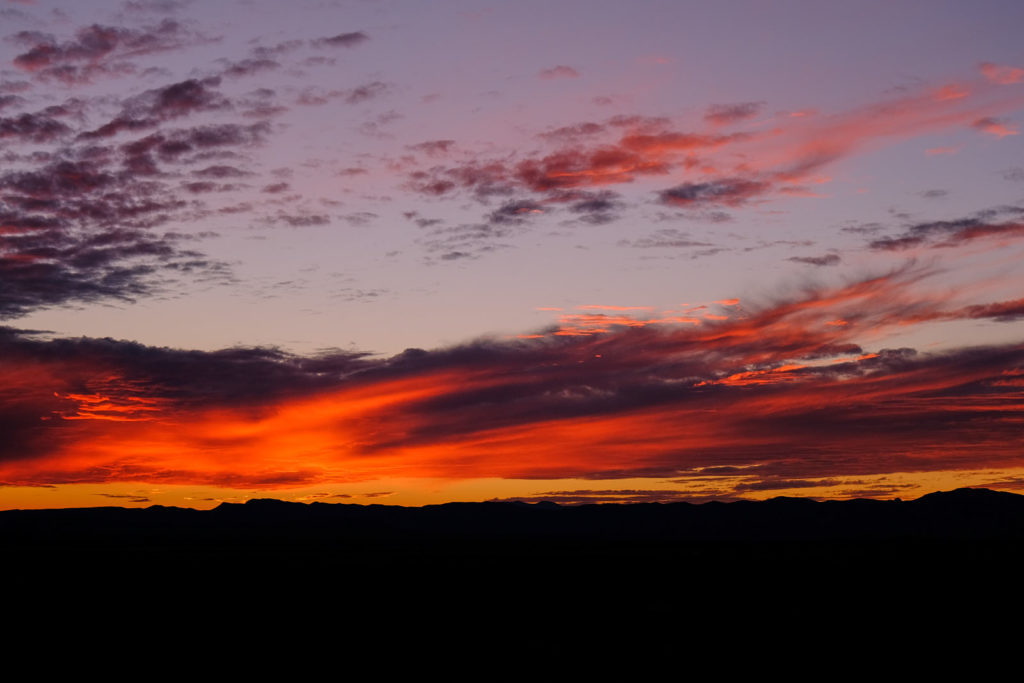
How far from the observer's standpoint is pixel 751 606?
6694 cm

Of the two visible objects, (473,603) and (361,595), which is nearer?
(473,603)

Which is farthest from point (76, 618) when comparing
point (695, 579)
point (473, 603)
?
point (695, 579)

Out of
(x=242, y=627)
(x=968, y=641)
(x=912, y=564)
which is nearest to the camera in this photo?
(x=968, y=641)

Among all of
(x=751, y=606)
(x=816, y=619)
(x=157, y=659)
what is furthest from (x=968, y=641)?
(x=157, y=659)

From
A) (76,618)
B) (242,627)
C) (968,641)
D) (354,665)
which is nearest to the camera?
(354,665)

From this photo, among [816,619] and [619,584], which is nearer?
[816,619]

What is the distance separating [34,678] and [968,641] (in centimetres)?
4362

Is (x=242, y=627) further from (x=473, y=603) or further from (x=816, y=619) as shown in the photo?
(x=816, y=619)

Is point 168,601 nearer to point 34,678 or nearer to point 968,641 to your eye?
point 34,678

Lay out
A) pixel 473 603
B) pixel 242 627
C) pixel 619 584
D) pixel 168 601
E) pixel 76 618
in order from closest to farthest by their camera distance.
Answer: pixel 242 627
pixel 76 618
pixel 473 603
pixel 168 601
pixel 619 584

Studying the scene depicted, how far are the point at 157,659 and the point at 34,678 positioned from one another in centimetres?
634

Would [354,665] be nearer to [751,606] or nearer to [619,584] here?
[751,606]

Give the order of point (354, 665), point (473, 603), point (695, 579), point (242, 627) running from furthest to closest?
point (695, 579), point (473, 603), point (242, 627), point (354, 665)

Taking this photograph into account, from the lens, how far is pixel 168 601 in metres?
76.9
